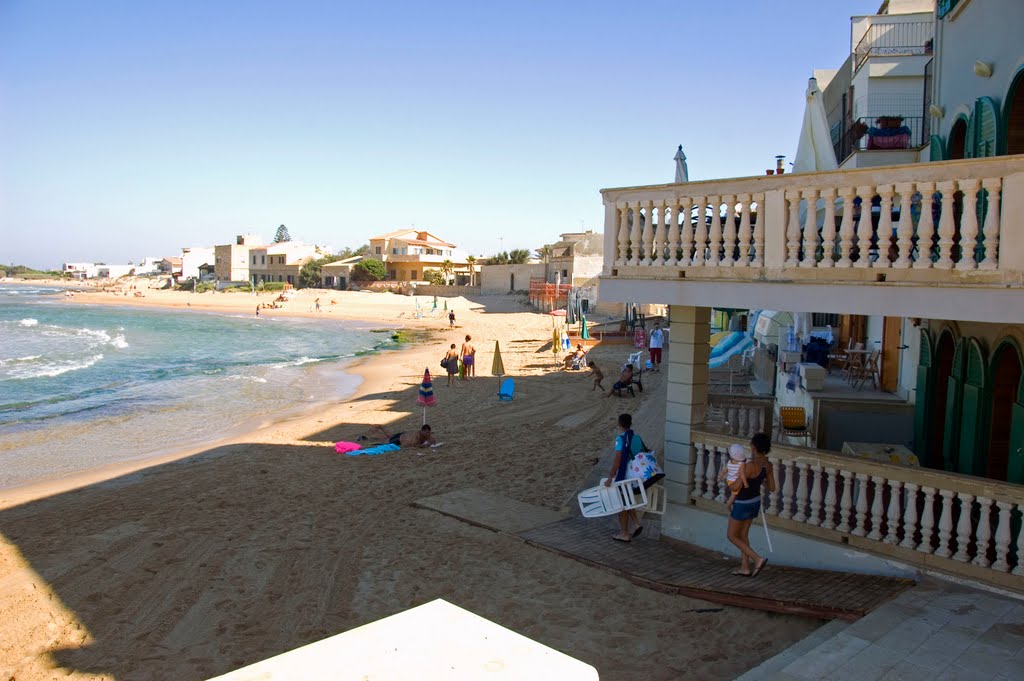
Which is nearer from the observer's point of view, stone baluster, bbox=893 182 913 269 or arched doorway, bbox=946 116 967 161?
stone baluster, bbox=893 182 913 269

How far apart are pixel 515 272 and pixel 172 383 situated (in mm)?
47511

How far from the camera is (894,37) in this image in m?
14.0

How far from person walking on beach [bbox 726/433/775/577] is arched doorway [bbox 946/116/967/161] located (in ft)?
15.9

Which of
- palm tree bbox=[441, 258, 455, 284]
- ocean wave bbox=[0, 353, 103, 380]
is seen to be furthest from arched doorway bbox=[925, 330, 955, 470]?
palm tree bbox=[441, 258, 455, 284]

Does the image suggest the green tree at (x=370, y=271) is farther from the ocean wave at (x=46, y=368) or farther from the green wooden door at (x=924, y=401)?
the green wooden door at (x=924, y=401)

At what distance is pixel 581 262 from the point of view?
6038 centimetres

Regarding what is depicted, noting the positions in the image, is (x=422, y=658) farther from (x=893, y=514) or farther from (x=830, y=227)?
(x=830, y=227)

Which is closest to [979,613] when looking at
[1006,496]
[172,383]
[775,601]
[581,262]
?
[1006,496]

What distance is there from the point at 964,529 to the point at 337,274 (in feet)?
311

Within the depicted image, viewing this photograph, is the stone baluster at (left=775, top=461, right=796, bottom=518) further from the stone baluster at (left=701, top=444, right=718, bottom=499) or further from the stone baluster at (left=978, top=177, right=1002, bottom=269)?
the stone baluster at (left=978, top=177, right=1002, bottom=269)

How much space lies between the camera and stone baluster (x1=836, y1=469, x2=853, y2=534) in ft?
22.3

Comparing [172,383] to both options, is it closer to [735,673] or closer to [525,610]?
[525,610]

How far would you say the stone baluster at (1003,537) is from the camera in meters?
5.78

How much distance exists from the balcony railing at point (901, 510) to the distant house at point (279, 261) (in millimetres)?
104192
